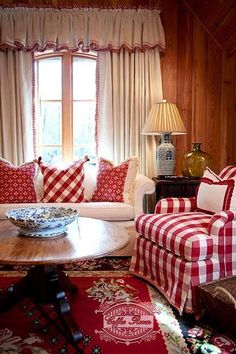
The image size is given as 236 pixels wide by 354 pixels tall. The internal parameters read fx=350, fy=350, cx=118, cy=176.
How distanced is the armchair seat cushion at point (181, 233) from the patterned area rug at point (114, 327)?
37 centimetres

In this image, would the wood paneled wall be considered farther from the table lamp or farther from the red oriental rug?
the red oriental rug

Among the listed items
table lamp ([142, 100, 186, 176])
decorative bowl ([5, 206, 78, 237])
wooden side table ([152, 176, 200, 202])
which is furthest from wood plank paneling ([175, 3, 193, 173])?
decorative bowl ([5, 206, 78, 237])

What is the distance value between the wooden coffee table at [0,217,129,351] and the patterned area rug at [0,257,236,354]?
11cm

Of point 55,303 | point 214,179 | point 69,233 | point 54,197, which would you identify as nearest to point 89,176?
point 54,197

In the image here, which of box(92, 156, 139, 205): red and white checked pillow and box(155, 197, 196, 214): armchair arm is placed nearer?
box(155, 197, 196, 214): armchair arm

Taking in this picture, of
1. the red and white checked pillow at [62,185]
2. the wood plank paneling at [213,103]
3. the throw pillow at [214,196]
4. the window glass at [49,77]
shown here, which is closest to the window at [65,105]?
the window glass at [49,77]

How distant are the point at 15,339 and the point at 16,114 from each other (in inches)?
99.9

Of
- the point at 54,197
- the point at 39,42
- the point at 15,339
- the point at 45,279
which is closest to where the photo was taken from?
the point at 15,339

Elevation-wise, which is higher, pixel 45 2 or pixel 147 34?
pixel 45 2

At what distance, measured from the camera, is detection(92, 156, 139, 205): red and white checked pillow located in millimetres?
3289

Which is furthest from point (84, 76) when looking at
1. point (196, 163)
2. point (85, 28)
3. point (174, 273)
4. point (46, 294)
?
point (46, 294)

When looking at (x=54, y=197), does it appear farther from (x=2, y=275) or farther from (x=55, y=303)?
(x=55, y=303)

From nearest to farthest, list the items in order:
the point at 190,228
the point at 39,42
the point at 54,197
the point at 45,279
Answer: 1. the point at 45,279
2. the point at 190,228
3. the point at 54,197
4. the point at 39,42

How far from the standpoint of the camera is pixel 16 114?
3768 millimetres
